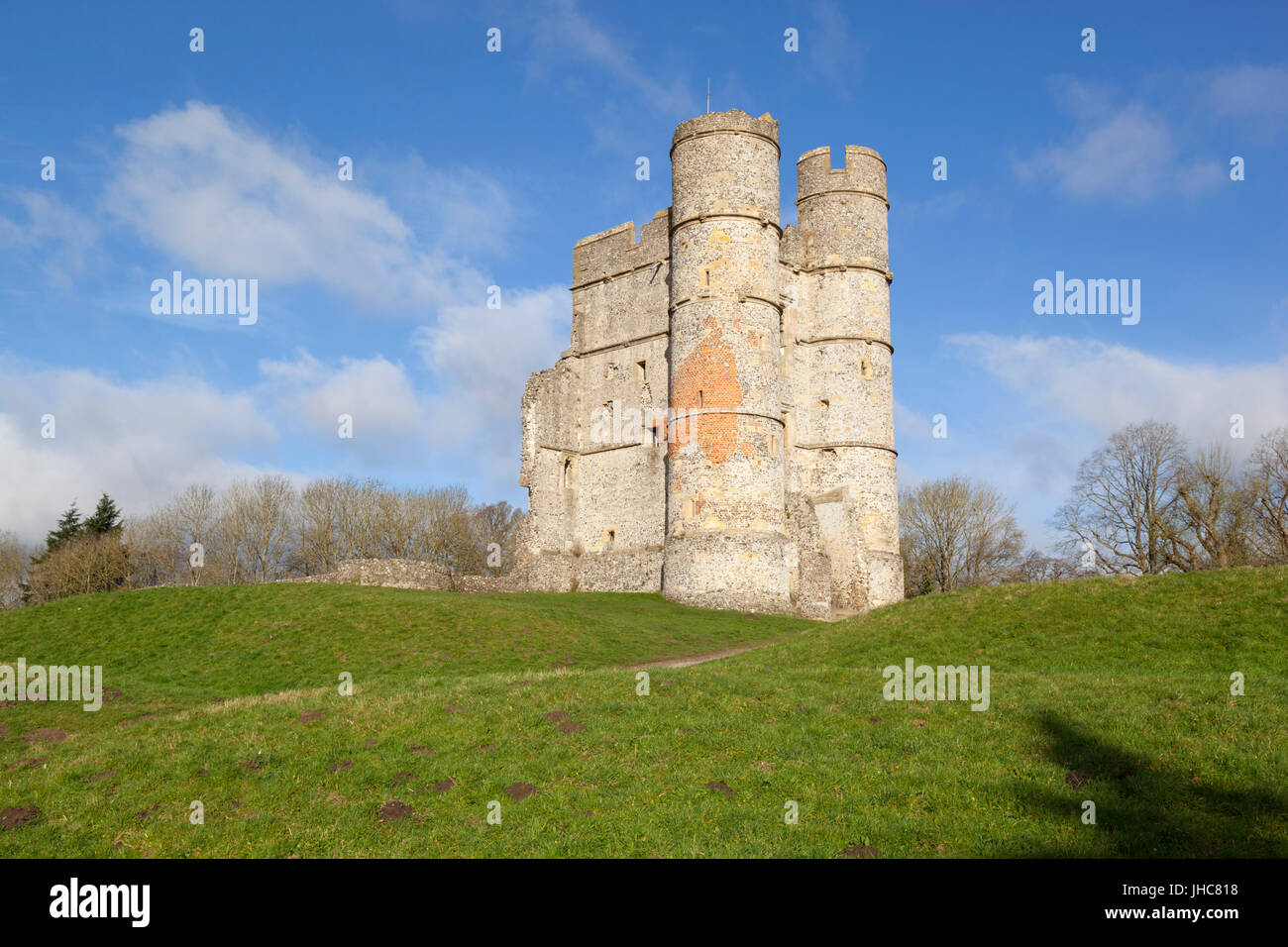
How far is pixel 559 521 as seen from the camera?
45.0 m

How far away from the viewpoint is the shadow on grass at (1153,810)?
8.76 m

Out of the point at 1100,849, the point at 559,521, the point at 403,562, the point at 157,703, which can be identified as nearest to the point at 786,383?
the point at 559,521

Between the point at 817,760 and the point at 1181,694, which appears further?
the point at 1181,694

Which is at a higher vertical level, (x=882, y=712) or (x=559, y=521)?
(x=559, y=521)

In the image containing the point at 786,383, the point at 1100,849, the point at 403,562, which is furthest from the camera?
the point at 786,383

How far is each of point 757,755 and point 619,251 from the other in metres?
38.1

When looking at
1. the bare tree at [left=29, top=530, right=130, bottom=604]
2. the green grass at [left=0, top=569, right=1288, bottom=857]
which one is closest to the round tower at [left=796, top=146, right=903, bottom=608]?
the green grass at [left=0, top=569, right=1288, bottom=857]

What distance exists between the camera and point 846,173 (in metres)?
45.8

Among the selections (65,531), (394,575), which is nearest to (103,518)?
(65,531)

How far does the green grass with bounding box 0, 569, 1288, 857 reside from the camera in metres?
9.66
